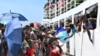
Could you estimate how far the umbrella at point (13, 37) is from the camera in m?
11.9

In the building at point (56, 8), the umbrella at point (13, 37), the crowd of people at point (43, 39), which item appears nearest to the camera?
the umbrella at point (13, 37)

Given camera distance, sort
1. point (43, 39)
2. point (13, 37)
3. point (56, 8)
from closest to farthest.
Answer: point (13, 37) → point (43, 39) → point (56, 8)

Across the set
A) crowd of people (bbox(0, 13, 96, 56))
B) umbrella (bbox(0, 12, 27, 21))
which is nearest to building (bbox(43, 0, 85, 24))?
crowd of people (bbox(0, 13, 96, 56))

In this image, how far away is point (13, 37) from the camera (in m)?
12.0

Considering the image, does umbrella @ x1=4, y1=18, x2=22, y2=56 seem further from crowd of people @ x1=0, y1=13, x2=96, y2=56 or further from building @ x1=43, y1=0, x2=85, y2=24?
building @ x1=43, y1=0, x2=85, y2=24

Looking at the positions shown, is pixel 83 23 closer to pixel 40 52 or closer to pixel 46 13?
pixel 40 52

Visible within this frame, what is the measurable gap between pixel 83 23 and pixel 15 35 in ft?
11.7

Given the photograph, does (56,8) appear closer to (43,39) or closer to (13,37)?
(43,39)

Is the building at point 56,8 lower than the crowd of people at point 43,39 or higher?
higher

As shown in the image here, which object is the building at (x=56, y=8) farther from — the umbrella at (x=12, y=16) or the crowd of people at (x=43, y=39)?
the umbrella at (x=12, y=16)

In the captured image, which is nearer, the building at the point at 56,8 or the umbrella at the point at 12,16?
the umbrella at the point at 12,16

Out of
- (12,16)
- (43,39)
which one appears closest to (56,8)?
(43,39)

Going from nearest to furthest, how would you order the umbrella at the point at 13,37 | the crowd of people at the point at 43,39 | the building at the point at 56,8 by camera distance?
the umbrella at the point at 13,37, the crowd of people at the point at 43,39, the building at the point at 56,8

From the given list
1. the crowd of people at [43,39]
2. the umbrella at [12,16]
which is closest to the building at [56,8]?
the crowd of people at [43,39]
